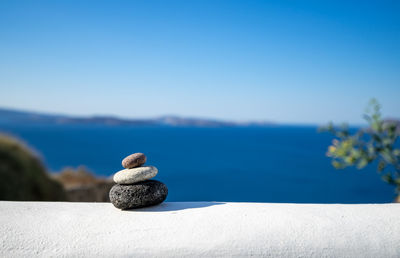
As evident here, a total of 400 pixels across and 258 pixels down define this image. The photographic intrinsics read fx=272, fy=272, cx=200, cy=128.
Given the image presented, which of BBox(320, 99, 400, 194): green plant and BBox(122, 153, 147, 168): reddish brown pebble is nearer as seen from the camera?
BBox(320, 99, 400, 194): green plant

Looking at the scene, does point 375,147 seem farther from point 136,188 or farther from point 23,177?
point 23,177

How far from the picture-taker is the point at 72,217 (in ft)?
5.65

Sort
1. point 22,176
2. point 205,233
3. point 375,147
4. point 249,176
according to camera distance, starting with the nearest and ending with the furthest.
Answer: point 205,233 < point 375,147 < point 22,176 < point 249,176

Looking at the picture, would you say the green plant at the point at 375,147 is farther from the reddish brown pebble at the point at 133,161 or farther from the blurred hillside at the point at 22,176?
the blurred hillside at the point at 22,176

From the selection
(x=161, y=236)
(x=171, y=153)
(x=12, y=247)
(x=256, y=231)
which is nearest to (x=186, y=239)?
(x=161, y=236)

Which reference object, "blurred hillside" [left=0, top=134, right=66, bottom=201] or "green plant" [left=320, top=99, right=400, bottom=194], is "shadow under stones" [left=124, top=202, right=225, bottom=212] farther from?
"blurred hillside" [left=0, top=134, right=66, bottom=201]

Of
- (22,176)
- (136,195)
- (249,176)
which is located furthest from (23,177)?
(249,176)

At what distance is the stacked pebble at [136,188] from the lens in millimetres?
1893

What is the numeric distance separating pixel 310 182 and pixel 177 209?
98.6 ft

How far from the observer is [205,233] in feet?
4.97

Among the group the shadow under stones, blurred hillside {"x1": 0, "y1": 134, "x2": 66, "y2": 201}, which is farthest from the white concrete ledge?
blurred hillside {"x1": 0, "y1": 134, "x2": 66, "y2": 201}

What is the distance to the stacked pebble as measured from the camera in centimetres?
189

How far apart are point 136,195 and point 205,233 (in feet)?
2.03

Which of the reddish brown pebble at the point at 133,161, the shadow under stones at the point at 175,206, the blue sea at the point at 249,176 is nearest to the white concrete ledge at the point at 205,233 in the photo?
the shadow under stones at the point at 175,206
